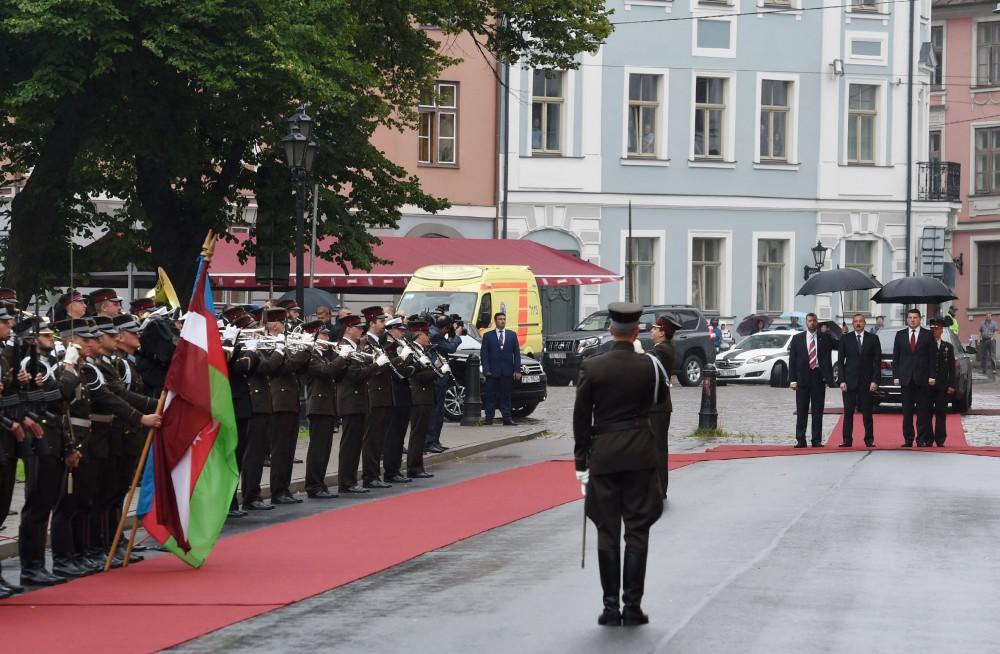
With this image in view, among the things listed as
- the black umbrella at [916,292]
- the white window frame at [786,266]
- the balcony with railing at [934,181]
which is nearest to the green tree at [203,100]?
the black umbrella at [916,292]

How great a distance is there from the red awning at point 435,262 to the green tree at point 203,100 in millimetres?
5364

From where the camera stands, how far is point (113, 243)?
3088 cm

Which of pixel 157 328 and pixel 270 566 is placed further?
pixel 157 328

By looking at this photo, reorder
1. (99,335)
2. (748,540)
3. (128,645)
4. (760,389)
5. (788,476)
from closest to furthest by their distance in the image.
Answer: (128,645)
(99,335)
(748,540)
(788,476)
(760,389)

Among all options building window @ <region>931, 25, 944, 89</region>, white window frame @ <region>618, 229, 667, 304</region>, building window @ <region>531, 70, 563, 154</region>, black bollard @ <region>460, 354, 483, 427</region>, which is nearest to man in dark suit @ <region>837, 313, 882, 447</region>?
black bollard @ <region>460, 354, 483, 427</region>

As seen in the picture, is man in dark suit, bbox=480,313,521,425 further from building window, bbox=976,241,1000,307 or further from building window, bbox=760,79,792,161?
building window, bbox=976,241,1000,307

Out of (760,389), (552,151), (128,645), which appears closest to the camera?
(128,645)

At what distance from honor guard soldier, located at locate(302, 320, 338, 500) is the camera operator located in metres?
2.84

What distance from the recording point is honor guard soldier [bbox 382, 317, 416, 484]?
63.0 feet

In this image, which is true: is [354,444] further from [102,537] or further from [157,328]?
[102,537]

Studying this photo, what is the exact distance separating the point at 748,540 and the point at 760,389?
2680 centimetres

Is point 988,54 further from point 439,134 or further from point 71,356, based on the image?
point 71,356

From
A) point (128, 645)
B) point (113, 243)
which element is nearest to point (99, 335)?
point (128, 645)

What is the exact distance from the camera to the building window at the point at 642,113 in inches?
1967
